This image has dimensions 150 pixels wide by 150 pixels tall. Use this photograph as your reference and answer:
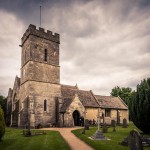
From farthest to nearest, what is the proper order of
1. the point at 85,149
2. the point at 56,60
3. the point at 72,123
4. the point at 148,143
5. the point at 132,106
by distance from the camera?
the point at 56,60, the point at 72,123, the point at 132,106, the point at 148,143, the point at 85,149

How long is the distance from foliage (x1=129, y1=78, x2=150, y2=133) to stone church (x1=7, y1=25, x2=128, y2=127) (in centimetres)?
1656

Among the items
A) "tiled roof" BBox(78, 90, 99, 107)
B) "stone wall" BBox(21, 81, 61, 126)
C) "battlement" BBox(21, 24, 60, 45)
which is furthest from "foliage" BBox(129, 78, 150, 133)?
"battlement" BBox(21, 24, 60, 45)

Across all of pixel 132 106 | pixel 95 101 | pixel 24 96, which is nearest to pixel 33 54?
pixel 24 96

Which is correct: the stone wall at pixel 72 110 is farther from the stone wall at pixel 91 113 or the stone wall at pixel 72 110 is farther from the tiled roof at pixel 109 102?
the tiled roof at pixel 109 102

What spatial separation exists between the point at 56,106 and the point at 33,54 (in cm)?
1043

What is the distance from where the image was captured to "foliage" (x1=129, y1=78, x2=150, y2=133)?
70.9 feet

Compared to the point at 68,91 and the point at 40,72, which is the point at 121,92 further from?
the point at 40,72

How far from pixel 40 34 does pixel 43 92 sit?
1102 centimetres

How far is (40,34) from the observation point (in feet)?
133

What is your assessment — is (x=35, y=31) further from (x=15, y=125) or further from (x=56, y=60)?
(x=15, y=125)

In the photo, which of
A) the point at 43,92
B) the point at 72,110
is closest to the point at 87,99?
the point at 72,110

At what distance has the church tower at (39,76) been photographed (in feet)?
121

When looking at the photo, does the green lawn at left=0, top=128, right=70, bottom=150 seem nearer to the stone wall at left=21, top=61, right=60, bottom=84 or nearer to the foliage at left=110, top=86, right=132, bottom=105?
the stone wall at left=21, top=61, right=60, bottom=84

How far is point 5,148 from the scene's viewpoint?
1530 cm
